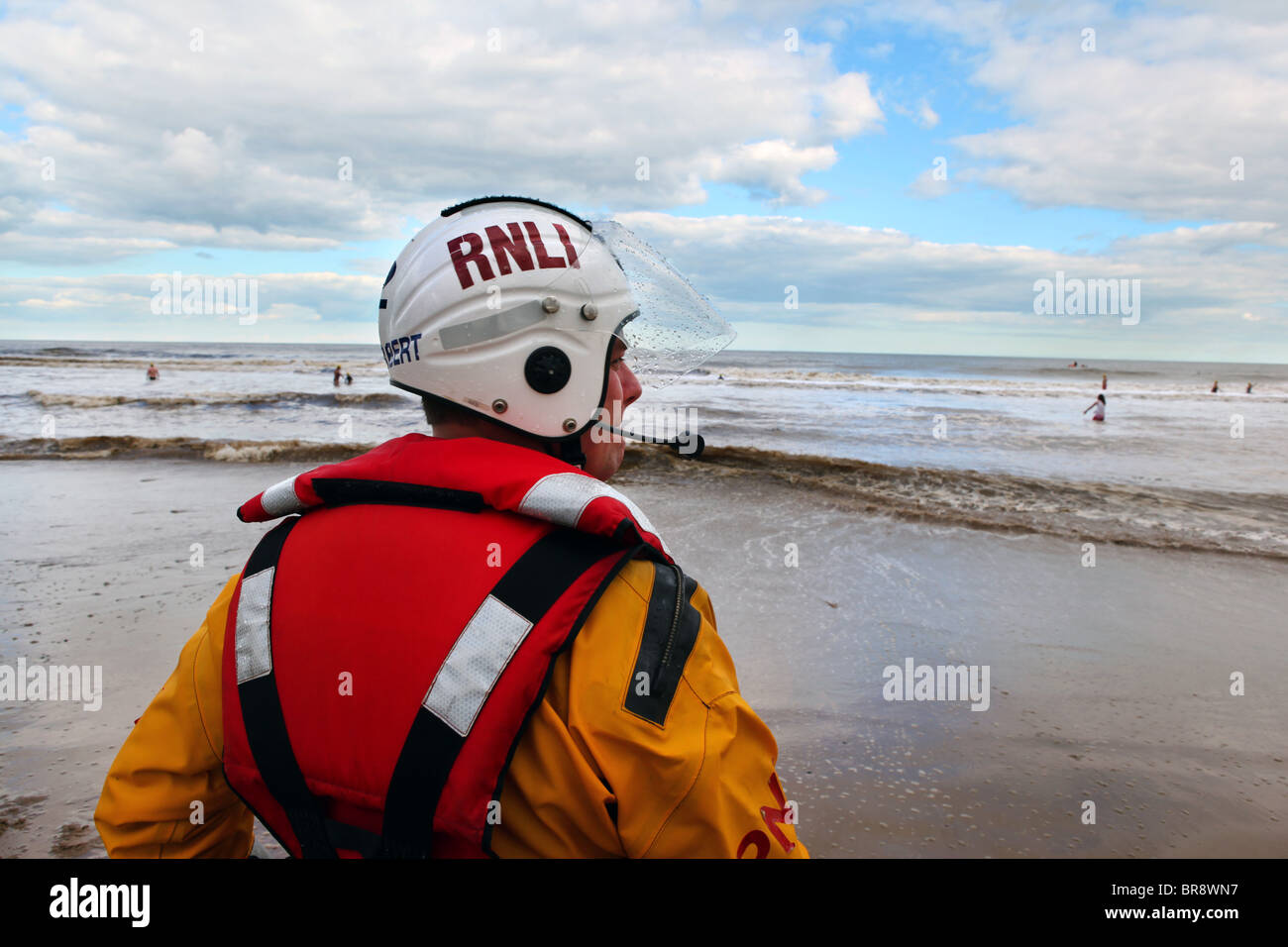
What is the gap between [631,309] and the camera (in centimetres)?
184

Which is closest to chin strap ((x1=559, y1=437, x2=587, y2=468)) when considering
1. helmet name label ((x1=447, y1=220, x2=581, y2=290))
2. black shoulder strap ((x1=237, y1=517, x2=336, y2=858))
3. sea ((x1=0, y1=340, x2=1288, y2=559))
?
sea ((x1=0, y1=340, x2=1288, y2=559))

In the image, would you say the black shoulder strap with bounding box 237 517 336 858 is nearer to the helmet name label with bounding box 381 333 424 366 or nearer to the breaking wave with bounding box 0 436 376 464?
the helmet name label with bounding box 381 333 424 366

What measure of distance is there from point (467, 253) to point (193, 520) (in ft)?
25.9

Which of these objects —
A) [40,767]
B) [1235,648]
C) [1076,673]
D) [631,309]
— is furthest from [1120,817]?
[40,767]

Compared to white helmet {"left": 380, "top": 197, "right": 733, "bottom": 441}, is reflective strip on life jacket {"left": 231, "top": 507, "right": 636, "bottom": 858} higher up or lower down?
lower down

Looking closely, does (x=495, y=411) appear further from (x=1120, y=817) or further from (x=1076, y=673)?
(x=1076, y=673)

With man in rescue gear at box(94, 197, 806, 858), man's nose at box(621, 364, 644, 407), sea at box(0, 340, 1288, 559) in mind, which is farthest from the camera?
sea at box(0, 340, 1288, 559)

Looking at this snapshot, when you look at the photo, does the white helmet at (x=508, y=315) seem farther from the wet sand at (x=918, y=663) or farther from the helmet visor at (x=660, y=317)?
the wet sand at (x=918, y=663)

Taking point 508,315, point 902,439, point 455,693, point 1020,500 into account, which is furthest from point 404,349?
point 902,439

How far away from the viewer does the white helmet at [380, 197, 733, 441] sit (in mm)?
1634

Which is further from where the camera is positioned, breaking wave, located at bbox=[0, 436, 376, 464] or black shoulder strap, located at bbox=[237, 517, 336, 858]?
breaking wave, located at bbox=[0, 436, 376, 464]

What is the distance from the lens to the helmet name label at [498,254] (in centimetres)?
164

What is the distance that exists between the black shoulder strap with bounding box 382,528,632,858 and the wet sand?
94.1 inches

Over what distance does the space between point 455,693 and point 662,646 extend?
32 cm
